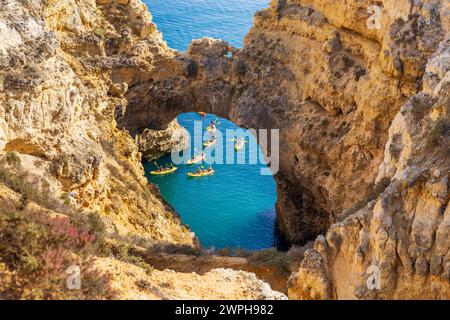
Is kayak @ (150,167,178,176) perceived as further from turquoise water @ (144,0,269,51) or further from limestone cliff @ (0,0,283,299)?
turquoise water @ (144,0,269,51)

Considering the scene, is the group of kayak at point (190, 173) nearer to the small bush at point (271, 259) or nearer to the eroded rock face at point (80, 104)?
the eroded rock face at point (80, 104)

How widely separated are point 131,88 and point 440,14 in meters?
16.3

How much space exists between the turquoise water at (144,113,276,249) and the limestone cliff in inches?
159

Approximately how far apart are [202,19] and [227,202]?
2380 centimetres

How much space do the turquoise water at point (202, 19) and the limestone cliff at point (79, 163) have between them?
17713 mm

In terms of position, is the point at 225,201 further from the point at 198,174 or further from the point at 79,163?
the point at 79,163

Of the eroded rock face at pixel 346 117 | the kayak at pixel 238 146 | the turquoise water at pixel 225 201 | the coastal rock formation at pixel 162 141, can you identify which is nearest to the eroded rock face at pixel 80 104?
the eroded rock face at pixel 346 117

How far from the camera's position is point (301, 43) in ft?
84.0

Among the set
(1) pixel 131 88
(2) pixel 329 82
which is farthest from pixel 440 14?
(1) pixel 131 88

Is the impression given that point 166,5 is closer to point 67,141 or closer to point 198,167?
point 198,167

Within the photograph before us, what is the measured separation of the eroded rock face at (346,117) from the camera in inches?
432

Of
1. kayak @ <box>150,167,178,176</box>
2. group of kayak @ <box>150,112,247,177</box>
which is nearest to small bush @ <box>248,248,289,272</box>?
group of kayak @ <box>150,112,247,177</box>

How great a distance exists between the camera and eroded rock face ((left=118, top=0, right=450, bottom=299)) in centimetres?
1097

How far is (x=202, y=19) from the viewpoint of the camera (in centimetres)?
4950
